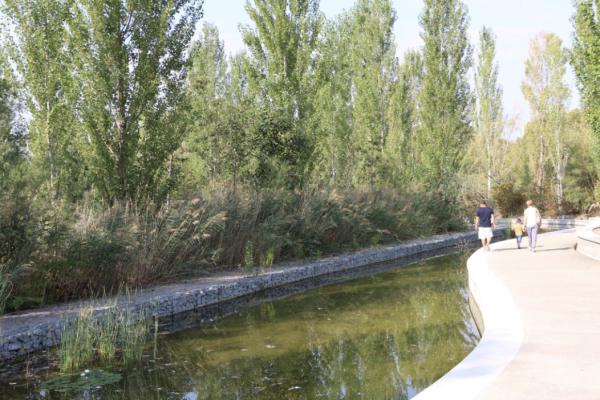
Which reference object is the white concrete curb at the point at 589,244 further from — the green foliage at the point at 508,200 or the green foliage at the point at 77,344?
the green foliage at the point at 508,200

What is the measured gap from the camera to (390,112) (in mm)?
28812

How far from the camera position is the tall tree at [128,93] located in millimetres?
12383

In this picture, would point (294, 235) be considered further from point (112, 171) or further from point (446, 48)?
point (446, 48)

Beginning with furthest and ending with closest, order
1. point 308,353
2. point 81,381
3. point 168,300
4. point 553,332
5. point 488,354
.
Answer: point 168,300
point 308,353
point 81,381
point 553,332
point 488,354

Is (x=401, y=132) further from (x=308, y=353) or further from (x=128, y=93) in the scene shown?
(x=308, y=353)

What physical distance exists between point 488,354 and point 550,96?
36630 millimetres

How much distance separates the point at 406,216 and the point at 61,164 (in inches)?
487

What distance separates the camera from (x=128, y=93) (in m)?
12.7

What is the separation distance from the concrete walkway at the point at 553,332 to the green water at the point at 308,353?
1.10 m

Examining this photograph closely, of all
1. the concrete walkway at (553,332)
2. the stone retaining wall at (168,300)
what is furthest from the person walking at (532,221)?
the stone retaining wall at (168,300)

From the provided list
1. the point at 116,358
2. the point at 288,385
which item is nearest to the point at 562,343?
the point at 288,385

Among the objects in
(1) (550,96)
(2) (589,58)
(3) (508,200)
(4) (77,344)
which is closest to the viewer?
(4) (77,344)

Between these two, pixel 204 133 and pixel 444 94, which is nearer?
pixel 204 133

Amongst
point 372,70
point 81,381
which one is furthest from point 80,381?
point 372,70
